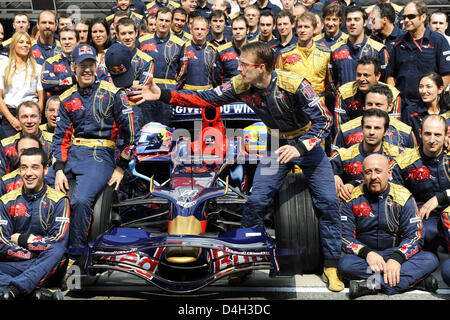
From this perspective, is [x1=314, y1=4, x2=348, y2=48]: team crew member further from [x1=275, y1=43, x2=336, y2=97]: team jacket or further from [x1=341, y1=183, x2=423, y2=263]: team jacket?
[x1=341, y1=183, x2=423, y2=263]: team jacket

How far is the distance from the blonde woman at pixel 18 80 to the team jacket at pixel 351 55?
4060 millimetres

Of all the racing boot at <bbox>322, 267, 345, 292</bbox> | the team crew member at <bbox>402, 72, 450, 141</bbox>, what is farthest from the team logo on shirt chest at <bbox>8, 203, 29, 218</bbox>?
the team crew member at <bbox>402, 72, 450, 141</bbox>

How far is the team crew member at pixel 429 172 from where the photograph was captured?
573 centimetres

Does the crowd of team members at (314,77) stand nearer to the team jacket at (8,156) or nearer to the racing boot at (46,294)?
the team jacket at (8,156)

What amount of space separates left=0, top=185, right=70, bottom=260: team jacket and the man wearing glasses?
181 inches

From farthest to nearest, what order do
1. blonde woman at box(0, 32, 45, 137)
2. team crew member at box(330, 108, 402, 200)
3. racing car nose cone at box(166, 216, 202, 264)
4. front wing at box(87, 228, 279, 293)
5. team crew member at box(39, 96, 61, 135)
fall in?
blonde woman at box(0, 32, 45, 137), team crew member at box(39, 96, 61, 135), team crew member at box(330, 108, 402, 200), racing car nose cone at box(166, 216, 202, 264), front wing at box(87, 228, 279, 293)

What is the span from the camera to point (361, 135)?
21.3ft

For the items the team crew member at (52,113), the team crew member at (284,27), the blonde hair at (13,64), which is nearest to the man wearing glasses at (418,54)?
the team crew member at (284,27)

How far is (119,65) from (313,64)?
260 cm

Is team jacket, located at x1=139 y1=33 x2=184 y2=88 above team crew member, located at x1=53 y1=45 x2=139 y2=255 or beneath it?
above

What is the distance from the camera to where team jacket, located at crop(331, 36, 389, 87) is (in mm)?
7469

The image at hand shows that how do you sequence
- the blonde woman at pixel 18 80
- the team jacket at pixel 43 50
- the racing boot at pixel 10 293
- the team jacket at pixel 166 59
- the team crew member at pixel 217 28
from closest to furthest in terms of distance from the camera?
1. the racing boot at pixel 10 293
2. the blonde woman at pixel 18 80
3. the team jacket at pixel 166 59
4. the team jacket at pixel 43 50
5. the team crew member at pixel 217 28

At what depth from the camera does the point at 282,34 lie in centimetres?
840

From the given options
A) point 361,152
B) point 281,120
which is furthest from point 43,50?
point 361,152
